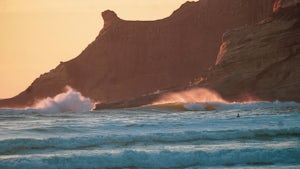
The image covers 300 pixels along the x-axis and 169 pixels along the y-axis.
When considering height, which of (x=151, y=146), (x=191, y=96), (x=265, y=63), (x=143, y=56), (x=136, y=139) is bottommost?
(x=151, y=146)

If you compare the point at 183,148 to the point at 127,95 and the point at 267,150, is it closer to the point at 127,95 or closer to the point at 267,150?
the point at 267,150

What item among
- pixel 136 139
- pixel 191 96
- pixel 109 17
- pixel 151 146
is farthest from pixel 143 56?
pixel 151 146

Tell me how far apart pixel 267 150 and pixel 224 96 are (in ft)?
162

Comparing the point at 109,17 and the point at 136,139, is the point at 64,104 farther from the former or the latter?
the point at 109,17

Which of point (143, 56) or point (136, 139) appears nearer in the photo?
point (136, 139)

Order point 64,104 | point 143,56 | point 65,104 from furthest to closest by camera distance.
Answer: point 143,56
point 65,104
point 64,104

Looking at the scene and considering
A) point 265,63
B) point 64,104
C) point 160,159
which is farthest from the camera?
point 265,63

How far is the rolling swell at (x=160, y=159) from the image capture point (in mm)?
19328

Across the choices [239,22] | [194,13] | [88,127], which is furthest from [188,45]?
[88,127]

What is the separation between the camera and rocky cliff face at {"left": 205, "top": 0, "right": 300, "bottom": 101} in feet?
224

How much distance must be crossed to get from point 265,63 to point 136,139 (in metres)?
49.2

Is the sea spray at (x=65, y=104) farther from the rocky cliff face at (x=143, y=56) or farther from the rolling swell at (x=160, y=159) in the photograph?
the rocky cliff face at (x=143, y=56)

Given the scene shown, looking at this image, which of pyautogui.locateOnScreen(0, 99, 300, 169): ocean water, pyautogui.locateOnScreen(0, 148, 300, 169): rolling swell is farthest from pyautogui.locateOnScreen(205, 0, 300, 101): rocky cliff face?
pyautogui.locateOnScreen(0, 148, 300, 169): rolling swell

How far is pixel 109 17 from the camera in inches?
6299
